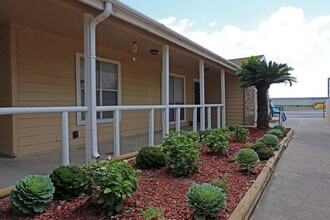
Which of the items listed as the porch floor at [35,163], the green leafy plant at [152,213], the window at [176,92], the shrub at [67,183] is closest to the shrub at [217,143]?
the porch floor at [35,163]

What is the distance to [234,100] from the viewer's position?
11.9m

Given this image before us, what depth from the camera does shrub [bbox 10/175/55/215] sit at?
2.37 meters

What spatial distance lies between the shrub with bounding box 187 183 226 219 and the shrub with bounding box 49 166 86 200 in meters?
1.20

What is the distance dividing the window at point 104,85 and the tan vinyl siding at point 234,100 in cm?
665

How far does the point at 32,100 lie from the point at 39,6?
199cm

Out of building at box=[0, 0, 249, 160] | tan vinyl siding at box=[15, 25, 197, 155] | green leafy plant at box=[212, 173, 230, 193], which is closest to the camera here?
green leafy plant at box=[212, 173, 230, 193]

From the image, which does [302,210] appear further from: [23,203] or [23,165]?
[23,165]

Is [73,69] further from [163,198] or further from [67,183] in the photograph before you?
[163,198]

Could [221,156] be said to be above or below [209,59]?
below

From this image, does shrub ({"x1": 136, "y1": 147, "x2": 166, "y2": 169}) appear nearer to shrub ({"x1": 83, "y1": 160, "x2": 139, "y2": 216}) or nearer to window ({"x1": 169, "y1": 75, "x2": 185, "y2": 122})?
shrub ({"x1": 83, "y1": 160, "x2": 139, "y2": 216})

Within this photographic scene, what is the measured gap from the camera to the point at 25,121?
495 cm

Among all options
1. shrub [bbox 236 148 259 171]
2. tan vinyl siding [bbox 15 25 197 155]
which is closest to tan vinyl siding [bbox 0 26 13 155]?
tan vinyl siding [bbox 15 25 197 155]

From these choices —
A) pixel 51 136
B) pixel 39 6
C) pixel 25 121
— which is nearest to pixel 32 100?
pixel 25 121

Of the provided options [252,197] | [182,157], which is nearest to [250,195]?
[252,197]
